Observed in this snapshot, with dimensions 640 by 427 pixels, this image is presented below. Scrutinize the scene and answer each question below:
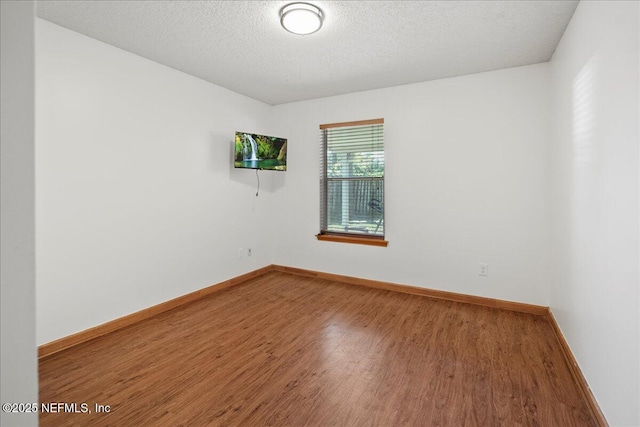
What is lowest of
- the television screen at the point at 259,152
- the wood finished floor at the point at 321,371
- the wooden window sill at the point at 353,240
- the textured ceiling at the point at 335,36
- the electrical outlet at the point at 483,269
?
the wood finished floor at the point at 321,371

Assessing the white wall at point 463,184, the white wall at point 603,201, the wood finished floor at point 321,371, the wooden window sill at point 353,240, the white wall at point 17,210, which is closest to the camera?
the white wall at point 17,210

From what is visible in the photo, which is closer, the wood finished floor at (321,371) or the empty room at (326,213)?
the empty room at (326,213)

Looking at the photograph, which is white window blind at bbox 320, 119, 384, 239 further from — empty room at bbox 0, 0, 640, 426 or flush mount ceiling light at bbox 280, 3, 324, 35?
flush mount ceiling light at bbox 280, 3, 324, 35

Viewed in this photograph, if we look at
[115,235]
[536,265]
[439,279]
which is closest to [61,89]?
[115,235]

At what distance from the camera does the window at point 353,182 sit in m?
4.08

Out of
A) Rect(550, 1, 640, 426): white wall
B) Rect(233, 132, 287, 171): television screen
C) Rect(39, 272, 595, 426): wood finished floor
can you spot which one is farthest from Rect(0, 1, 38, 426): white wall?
Rect(233, 132, 287, 171): television screen

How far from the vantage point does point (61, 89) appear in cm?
244

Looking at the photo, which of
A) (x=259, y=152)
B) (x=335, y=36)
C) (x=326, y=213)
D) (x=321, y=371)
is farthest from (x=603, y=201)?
(x=259, y=152)

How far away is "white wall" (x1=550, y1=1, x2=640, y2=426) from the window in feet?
6.54

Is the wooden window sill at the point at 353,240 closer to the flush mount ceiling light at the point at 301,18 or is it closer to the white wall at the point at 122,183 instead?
the white wall at the point at 122,183

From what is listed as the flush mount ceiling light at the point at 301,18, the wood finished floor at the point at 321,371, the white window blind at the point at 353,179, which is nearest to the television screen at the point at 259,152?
the white window blind at the point at 353,179

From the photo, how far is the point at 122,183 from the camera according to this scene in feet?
9.45

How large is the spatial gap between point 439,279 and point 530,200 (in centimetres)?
129

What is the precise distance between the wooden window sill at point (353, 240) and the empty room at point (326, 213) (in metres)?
0.06
